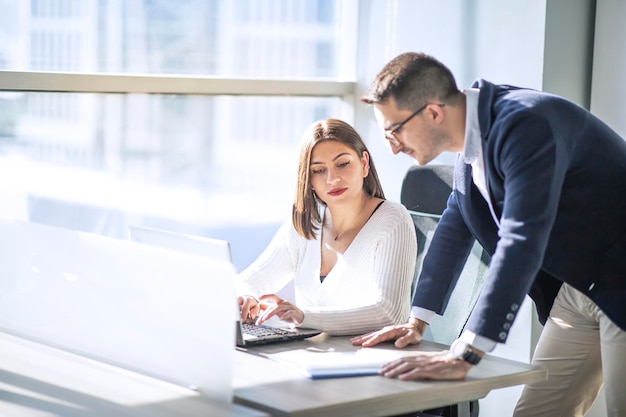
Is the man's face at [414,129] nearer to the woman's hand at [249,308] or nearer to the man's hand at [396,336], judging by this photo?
the man's hand at [396,336]

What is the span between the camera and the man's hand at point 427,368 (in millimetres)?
1997

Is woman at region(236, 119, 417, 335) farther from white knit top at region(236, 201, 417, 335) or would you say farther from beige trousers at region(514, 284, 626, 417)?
beige trousers at region(514, 284, 626, 417)

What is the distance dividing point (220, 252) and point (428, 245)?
89 centimetres

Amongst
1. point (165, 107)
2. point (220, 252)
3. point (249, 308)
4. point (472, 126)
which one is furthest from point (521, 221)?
point (165, 107)

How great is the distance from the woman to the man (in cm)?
19

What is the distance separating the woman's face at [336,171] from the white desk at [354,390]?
750mm

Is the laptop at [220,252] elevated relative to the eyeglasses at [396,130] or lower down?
lower down

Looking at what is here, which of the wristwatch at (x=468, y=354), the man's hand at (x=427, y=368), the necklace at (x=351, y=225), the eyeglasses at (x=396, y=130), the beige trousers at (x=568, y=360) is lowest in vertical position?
the beige trousers at (x=568, y=360)

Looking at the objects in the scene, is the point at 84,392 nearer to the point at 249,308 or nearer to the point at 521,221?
the point at 249,308

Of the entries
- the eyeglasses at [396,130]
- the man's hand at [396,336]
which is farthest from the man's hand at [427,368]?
the eyeglasses at [396,130]

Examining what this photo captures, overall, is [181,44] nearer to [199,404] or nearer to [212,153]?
[212,153]

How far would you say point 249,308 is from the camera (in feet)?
8.63

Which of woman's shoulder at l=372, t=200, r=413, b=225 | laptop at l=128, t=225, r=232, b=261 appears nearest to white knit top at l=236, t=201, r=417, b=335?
woman's shoulder at l=372, t=200, r=413, b=225

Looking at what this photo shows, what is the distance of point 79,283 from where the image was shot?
212 centimetres
